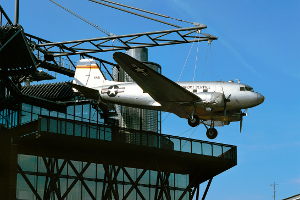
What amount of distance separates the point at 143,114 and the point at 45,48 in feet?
41.5

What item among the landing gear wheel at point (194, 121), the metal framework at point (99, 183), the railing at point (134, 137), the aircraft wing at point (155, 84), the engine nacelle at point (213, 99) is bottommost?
the metal framework at point (99, 183)

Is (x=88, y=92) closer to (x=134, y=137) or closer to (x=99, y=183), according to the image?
(x=134, y=137)

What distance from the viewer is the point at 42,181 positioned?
63.7 metres

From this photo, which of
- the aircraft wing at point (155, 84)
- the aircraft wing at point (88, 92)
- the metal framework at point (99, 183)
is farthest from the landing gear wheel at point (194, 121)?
the metal framework at point (99, 183)

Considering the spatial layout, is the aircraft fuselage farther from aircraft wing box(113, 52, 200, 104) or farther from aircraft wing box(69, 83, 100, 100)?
aircraft wing box(113, 52, 200, 104)

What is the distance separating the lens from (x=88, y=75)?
7325 cm

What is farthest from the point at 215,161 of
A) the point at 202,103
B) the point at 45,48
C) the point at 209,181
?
the point at 45,48

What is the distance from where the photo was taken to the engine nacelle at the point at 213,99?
6166 centimetres

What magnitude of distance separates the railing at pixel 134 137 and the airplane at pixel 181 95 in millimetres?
2935

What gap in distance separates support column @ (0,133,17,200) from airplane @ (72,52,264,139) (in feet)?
24.8

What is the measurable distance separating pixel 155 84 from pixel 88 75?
11843 millimetres

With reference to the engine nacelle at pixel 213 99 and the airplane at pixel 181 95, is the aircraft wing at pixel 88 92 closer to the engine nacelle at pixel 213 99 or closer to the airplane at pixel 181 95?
the airplane at pixel 181 95

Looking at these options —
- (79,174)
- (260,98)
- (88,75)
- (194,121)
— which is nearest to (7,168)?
(79,174)

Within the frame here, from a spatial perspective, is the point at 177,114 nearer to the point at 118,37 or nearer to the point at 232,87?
the point at 232,87
